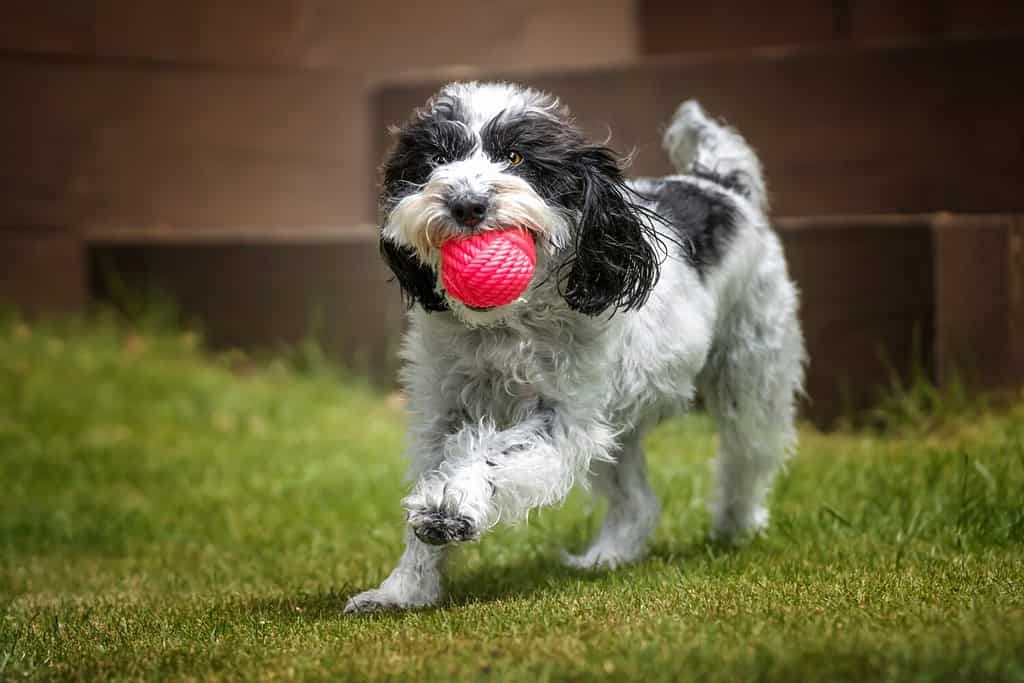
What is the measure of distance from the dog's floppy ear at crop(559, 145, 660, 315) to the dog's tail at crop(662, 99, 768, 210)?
4.66ft

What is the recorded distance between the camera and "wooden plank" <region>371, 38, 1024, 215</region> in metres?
7.79

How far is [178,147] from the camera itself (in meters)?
10.8

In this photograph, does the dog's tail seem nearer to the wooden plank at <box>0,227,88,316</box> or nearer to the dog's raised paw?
the dog's raised paw

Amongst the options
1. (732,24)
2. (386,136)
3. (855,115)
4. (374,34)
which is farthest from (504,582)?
(374,34)

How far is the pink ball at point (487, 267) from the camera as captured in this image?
412cm

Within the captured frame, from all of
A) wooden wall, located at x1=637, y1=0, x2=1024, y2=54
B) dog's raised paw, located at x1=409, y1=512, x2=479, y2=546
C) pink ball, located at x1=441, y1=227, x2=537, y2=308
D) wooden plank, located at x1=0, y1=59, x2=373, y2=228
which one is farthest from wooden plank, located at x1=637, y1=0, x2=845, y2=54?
dog's raised paw, located at x1=409, y1=512, x2=479, y2=546

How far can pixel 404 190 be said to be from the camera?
4523 mm

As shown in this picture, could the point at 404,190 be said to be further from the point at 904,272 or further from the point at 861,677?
the point at 904,272

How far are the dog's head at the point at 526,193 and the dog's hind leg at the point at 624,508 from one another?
107 cm

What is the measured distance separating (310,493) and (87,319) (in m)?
3.49

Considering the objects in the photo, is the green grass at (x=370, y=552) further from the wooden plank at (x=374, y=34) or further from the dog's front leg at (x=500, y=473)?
the wooden plank at (x=374, y=34)

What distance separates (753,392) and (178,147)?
6.32 m

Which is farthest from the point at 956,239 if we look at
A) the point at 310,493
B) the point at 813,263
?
the point at 310,493

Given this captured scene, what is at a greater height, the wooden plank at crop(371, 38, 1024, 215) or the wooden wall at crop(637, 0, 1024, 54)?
the wooden wall at crop(637, 0, 1024, 54)
